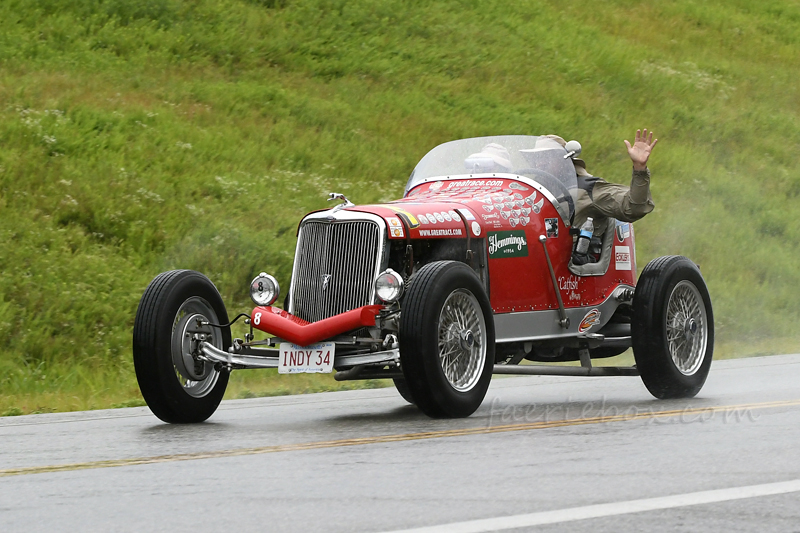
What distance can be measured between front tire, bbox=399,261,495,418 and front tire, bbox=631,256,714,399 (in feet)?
5.27

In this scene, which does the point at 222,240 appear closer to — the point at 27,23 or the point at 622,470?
the point at 27,23

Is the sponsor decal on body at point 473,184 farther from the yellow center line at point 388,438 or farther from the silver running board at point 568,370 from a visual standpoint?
the yellow center line at point 388,438

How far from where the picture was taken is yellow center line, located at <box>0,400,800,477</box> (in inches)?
250

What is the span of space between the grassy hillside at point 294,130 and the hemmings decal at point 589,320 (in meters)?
3.34

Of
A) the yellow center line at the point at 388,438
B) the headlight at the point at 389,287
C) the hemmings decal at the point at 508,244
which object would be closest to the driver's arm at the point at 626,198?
the hemmings decal at the point at 508,244

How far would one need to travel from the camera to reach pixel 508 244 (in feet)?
30.5

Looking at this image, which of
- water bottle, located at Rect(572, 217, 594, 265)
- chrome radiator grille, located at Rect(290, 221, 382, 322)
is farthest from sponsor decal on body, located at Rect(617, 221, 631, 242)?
chrome radiator grille, located at Rect(290, 221, 382, 322)

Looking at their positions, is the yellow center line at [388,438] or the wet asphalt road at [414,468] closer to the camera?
the wet asphalt road at [414,468]

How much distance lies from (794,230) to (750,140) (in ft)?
19.0

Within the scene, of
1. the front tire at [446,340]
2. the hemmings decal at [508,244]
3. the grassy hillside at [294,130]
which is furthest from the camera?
the grassy hillside at [294,130]

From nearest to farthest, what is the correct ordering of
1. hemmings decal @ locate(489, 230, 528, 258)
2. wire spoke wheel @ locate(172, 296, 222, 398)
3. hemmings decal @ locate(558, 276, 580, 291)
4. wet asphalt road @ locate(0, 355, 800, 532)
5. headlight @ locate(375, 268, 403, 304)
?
wet asphalt road @ locate(0, 355, 800, 532) < headlight @ locate(375, 268, 403, 304) < wire spoke wheel @ locate(172, 296, 222, 398) < hemmings decal @ locate(489, 230, 528, 258) < hemmings decal @ locate(558, 276, 580, 291)

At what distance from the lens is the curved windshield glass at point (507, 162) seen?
9945 mm

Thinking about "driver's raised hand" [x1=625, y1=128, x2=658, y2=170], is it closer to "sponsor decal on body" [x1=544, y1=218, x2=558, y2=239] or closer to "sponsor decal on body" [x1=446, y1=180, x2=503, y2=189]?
"sponsor decal on body" [x1=544, y1=218, x2=558, y2=239]

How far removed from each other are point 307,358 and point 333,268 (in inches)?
35.1
